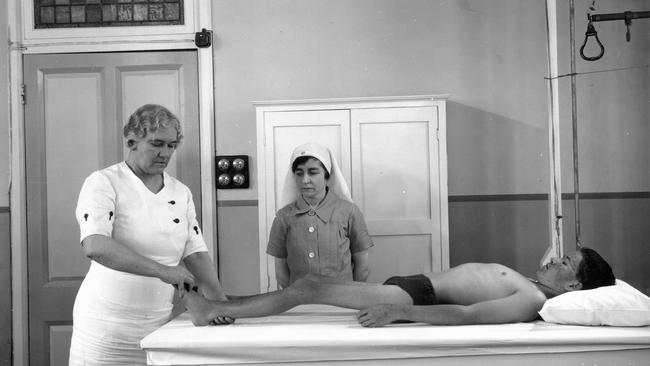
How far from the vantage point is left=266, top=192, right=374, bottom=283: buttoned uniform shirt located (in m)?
3.57

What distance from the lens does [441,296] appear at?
285 centimetres

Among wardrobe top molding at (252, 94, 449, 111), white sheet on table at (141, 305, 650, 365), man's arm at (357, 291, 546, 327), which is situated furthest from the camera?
wardrobe top molding at (252, 94, 449, 111)

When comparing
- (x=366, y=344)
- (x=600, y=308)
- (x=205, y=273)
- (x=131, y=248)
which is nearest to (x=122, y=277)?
(x=131, y=248)

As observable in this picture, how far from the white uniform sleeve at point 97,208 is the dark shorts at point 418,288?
1.11 m

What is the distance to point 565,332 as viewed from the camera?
2.37m

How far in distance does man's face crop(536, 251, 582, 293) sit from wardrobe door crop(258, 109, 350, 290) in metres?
1.34

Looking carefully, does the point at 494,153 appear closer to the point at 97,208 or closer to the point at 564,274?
the point at 564,274

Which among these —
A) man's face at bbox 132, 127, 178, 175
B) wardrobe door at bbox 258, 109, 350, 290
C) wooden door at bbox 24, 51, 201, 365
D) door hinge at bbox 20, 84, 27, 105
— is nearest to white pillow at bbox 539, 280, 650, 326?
man's face at bbox 132, 127, 178, 175

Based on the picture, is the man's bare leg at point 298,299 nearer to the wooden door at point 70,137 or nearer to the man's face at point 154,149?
the man's face at point 154,149

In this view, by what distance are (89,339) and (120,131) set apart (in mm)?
2056

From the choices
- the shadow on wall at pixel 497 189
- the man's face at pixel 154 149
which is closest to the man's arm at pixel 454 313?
the man's face at pixel 154 149

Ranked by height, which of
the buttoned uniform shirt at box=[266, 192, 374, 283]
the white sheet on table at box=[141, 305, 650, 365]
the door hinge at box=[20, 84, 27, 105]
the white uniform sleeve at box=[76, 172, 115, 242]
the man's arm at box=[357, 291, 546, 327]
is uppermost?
the door hinge at box=[20, 84, 27, 105]

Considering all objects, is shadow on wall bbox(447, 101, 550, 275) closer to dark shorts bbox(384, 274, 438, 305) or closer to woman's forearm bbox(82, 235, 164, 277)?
dark shorts bbox(384, 274, 438, 305)

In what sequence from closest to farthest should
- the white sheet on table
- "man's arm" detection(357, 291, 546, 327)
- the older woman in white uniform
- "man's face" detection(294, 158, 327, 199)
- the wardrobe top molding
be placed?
the white sheet on table, the older woman in white uniform, "man's arm" detection(357, 291, 546, 327), "man's face" detection(294, 158, 327, 199), the wardrobe top molding
